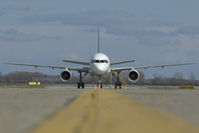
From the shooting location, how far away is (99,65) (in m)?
45.9

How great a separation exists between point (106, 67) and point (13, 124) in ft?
121

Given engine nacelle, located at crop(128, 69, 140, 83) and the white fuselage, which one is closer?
the white fuselage

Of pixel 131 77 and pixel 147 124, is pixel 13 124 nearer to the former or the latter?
pixel 147 124

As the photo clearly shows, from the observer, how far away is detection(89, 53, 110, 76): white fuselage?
45875 millimetres

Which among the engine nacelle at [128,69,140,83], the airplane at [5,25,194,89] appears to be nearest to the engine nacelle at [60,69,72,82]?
the airplane at [5,25,194,89]

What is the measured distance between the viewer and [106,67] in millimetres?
46438

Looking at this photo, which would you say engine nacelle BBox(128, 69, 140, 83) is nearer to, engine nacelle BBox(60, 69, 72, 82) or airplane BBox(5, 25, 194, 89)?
airplane BBox(5, 25, 194, 89)

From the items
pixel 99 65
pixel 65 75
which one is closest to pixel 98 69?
pixel 99 65

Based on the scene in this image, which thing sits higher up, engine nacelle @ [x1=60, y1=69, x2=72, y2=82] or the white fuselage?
the white fuselage

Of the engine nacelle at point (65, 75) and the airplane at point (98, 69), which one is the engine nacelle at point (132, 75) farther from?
the engine nacelle at point (65, 75)

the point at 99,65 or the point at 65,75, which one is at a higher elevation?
the point at 99,65

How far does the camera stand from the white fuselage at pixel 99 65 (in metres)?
45.9

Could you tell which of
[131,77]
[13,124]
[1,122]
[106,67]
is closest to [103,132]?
[13,124]

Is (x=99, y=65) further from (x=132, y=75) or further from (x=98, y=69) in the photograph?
(x=132, y=75)
